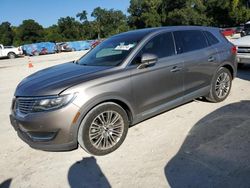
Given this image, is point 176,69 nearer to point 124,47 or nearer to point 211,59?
point 124,47

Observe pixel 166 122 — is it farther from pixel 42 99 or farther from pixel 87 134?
pixel 42 99

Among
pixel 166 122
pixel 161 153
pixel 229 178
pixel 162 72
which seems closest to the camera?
pixel 229 178

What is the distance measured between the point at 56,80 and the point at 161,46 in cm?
193

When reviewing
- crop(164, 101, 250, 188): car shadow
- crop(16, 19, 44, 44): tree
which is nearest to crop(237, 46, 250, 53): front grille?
crop(164, 101, 250, 188): car shadow

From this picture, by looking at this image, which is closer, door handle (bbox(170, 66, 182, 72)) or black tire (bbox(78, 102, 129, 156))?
black tire (bbox(78, 102, 129, 156))

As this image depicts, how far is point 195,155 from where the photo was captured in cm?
376

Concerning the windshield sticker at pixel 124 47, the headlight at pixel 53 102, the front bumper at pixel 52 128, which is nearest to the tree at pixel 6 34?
the windshield sticker at pixel 124 47

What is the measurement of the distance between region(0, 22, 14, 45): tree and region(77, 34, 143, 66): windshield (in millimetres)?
86241

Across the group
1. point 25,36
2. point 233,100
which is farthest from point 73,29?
point 233,100

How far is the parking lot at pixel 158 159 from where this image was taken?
10.9 ft

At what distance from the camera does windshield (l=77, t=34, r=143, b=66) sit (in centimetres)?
443

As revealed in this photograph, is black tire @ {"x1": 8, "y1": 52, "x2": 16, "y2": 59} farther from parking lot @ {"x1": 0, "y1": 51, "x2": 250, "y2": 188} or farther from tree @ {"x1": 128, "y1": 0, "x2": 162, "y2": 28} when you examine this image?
tree @ {"x1": 128, "y1": 0, "x2": 162, "y2": 28}

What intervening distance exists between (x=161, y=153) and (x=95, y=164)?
3.14 feet

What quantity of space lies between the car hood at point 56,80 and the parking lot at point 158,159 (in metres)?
1.05
